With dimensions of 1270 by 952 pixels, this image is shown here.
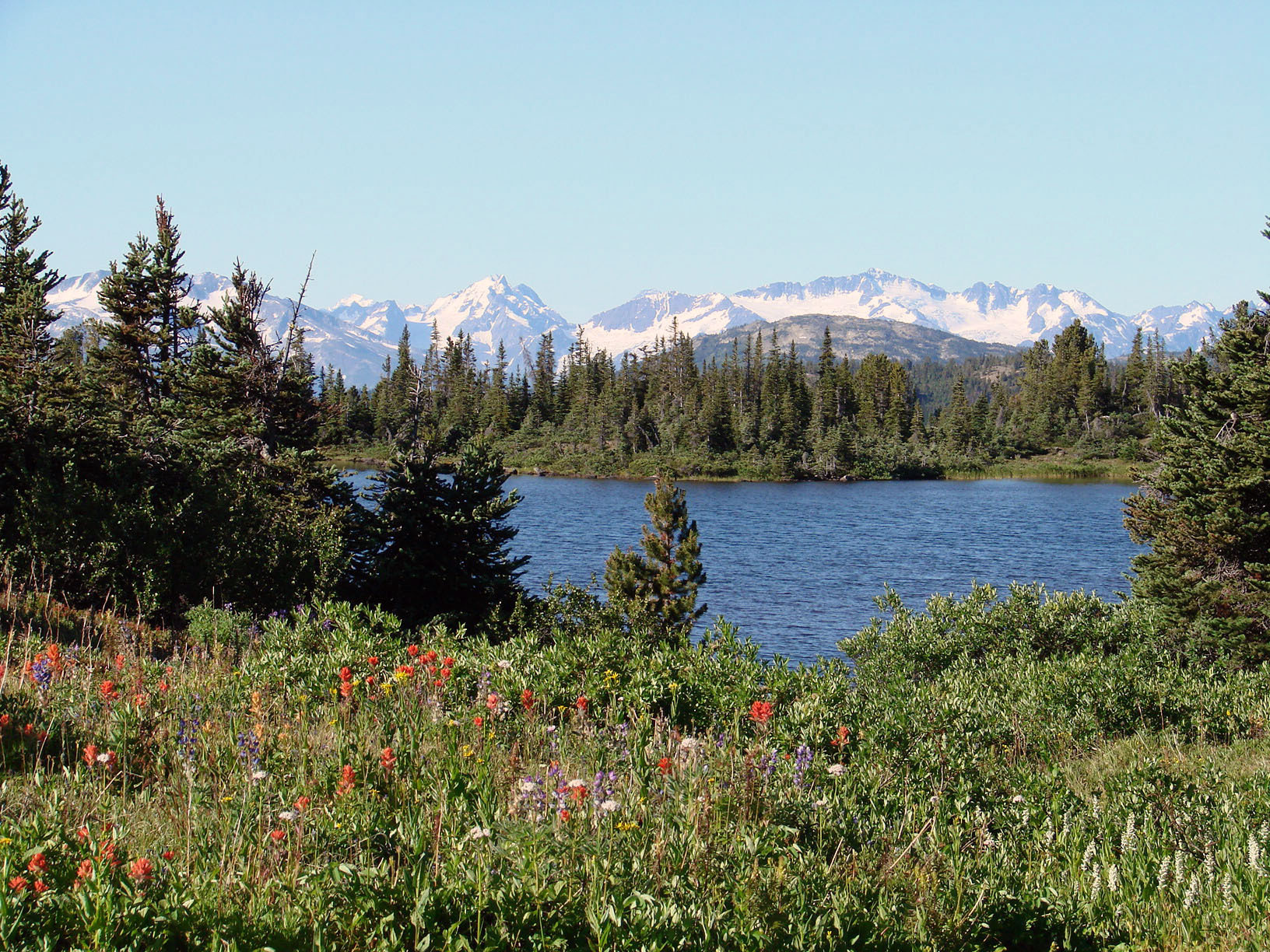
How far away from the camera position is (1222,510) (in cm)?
2045

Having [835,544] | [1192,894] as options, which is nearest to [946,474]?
[835,544]

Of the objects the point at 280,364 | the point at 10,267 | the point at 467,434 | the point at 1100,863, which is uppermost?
the point at 10,267

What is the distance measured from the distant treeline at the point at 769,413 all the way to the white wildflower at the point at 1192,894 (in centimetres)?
9617

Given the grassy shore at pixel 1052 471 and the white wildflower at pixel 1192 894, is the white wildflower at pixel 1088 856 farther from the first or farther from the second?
the grassy shore at pixel 1052 471

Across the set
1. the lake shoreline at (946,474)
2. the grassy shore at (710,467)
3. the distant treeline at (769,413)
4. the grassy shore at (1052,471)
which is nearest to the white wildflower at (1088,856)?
the lake shoreline at (946,474)

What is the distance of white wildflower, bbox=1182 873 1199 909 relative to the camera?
4027mm

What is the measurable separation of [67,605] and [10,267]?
33047mm

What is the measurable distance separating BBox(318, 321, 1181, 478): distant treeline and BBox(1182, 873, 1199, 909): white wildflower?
96173 millimetres

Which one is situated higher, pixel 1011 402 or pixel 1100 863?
pixel 1011 402

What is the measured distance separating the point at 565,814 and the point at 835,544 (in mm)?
52007

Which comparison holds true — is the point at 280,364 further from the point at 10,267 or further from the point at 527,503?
the point at 527,503

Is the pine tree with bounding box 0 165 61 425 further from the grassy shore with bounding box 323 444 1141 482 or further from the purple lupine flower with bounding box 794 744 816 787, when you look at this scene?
the grassy shore with bounding box 323 444 1141 482

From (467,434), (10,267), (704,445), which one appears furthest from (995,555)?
(704,445)

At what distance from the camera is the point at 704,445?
110m
